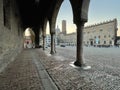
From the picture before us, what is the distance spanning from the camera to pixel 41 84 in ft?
11.6

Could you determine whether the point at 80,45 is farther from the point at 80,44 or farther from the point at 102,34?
the point at 102,34

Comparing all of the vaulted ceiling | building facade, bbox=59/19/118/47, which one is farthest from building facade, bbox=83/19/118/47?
the vaulted ceiling

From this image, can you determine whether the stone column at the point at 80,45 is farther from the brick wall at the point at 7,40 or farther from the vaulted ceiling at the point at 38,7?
the vaulted ceiling at the point at 38,7

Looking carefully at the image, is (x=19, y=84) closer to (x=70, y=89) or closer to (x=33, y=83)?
(x=33, y=83)

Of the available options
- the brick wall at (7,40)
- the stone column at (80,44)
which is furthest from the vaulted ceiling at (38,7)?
the stone column at (80,44)

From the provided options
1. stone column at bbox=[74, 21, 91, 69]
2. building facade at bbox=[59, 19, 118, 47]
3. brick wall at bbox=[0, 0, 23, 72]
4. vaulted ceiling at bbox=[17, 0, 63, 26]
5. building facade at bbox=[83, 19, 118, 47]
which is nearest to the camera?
brick wall at bbox=[0, 0, 23, 72]

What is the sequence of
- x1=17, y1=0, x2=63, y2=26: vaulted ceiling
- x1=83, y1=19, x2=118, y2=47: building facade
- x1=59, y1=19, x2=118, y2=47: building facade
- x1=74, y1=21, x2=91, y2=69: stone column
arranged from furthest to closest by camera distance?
1. x1=83, y1=19, x2=118, y2=47: building facade
2. x1=59, y1=19, x2=118, y2=47: building facade
3. x1=17, y1=0, x2=63, y2=26: vaulted ceiling
4. x1=74, y1=21, x2=91, y2=69: stone column

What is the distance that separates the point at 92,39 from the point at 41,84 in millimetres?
58516

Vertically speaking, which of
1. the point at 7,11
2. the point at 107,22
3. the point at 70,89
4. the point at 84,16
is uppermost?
the point at 107,22

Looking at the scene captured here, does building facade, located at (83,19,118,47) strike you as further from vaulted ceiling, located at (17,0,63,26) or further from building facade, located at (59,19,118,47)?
vaulted ceiling, located at (17,0,63,26)

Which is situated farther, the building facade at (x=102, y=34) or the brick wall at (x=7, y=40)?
the building facade at (x=102, y=34)

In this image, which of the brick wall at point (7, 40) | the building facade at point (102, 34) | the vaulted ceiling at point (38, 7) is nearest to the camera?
the brick wall at point (7, 40)

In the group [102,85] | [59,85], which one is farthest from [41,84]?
[102,85]

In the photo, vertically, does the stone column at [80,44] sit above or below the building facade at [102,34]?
below
